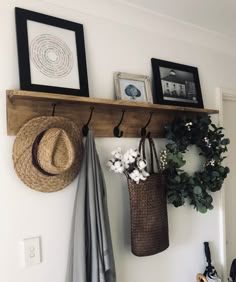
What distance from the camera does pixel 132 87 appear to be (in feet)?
5.41

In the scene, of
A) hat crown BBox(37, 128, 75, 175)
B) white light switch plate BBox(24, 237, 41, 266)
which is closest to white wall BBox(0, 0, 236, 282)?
white light switch plate BBox(24, 237, 41, 266)

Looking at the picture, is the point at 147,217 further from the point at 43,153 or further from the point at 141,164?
the point at 43,153

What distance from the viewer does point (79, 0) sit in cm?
149

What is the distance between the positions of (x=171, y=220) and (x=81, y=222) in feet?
2.29

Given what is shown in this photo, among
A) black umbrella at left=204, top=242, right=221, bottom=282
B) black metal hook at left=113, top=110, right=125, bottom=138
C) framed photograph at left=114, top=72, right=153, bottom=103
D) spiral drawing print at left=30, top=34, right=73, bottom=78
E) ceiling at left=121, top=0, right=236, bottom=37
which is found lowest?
black umbrella at left=204, top=242, right=221, bottom=282

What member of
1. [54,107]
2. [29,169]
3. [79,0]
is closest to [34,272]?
[29,169]

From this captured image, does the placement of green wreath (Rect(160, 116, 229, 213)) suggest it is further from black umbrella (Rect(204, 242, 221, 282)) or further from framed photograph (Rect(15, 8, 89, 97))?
framed photograph (Rect(15, 8, 89, 97))

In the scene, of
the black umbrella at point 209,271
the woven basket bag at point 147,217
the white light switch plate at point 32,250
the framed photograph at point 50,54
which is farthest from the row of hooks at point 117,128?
the black umbrella at point 209,271

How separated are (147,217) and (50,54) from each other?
942mm

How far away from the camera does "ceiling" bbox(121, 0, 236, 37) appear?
5.42ft

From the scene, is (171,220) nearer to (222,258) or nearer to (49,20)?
(222,258)

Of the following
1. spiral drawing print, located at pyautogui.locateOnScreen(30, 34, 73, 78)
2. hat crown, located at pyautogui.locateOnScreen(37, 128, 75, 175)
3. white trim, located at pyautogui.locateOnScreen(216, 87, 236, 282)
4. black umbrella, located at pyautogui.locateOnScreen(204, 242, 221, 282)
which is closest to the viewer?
hat crown, located at pyautogui.locateOnScreen(37, 128, 75, 175)

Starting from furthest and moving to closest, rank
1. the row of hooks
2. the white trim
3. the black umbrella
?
1. the white trim
2. the black umbrella
3. the row of hooks

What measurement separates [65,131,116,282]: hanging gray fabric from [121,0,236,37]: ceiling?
35.6 inches
